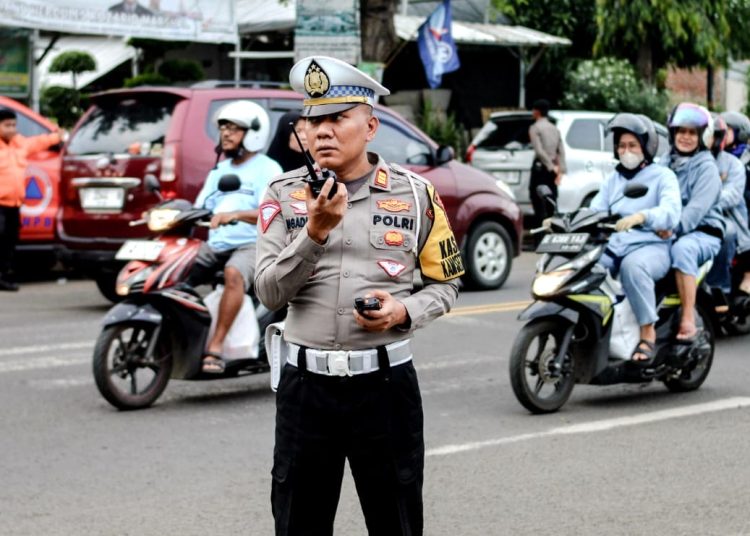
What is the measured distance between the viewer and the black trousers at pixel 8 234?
1355 centimetres

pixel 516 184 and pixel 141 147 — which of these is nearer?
pixel 141 147

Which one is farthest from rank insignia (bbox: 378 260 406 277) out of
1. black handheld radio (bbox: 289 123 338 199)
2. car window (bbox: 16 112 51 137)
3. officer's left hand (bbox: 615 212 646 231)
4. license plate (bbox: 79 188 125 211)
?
car window (bbox: 16 112 51 137)

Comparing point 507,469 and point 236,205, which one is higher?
point 236,205

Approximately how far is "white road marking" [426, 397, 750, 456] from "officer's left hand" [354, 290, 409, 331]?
10.7 feet

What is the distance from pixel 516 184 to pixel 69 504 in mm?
13632

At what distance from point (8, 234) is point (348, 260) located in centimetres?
1028

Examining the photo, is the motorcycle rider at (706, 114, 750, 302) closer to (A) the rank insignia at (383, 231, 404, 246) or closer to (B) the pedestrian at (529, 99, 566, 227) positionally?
(A) the rank insignia at (383, 231, 404, 246)

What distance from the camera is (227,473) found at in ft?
21.7

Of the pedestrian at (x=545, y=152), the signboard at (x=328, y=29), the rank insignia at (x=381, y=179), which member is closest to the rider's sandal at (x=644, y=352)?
the rank insignia at (x=381, y=179)

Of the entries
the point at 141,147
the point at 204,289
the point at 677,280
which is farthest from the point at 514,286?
the point at 677,280

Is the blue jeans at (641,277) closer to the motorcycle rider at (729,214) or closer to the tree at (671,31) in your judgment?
the motorcycle rider at (729,214)

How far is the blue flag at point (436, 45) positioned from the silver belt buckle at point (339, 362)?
709 inches

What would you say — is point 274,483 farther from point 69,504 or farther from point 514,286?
point 514,286

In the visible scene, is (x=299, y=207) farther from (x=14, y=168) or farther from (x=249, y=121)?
(x=14, y=168)
